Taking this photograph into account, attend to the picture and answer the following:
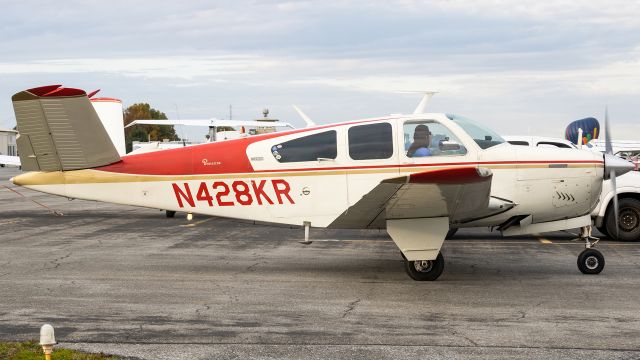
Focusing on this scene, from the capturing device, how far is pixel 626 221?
15.6 m

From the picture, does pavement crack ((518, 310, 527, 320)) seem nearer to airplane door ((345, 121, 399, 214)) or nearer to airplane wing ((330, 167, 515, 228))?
airplane wing ((330, 167, 515, 228))

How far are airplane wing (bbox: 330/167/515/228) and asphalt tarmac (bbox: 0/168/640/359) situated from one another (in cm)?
87

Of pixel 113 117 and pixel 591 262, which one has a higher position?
pixel 113 117

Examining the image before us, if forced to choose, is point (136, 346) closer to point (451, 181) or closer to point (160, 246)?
point (451, 181)

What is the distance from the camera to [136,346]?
727cm

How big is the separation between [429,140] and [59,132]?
5.12 m

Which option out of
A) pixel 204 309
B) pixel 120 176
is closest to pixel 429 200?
pixel 204 309

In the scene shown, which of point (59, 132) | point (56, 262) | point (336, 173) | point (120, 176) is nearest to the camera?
point (336, 173)

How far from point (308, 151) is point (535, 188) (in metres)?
3.08

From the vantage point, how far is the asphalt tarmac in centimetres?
737

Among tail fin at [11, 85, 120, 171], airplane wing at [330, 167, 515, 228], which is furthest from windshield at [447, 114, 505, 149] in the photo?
tail fin at [11, 85, 120, 171]

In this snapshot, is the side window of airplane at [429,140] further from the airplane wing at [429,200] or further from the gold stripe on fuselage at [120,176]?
the airplane wing at [429,200]

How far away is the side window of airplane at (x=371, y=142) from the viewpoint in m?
10.9

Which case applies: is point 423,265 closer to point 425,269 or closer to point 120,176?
point 425,269
